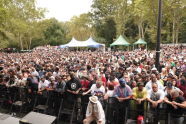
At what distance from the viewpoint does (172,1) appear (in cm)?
3625

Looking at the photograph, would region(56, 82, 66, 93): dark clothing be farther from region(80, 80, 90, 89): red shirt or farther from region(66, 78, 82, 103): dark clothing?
region(80, 80, 90, 89): red shirt

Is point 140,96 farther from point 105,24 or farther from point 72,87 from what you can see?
point 105,24

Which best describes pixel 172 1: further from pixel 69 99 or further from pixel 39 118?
pixel 39 118

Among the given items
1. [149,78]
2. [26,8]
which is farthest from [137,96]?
[26,8]

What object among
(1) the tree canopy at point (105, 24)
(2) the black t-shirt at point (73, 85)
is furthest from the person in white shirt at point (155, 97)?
(1) the tree canopy at point (105, 24)

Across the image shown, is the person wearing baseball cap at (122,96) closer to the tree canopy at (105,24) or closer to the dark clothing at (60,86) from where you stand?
the dark clothing at (60,86)

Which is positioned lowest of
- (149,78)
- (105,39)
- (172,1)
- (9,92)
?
(9,92)

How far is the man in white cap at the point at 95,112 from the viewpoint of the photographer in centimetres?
633

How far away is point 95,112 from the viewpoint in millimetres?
6398

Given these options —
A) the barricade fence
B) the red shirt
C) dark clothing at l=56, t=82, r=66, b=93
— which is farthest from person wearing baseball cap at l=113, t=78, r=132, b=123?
dark clothing at l=56, t=82, r=66, b=93

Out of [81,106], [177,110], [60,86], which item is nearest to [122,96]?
[81,106]

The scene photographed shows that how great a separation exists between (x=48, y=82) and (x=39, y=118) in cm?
415

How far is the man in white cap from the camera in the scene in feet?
20.8

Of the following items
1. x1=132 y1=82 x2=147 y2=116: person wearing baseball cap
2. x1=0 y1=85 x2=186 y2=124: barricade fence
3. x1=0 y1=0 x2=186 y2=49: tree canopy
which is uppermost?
x1=0 y1=0 x2=186 y2=49: tree canopy
